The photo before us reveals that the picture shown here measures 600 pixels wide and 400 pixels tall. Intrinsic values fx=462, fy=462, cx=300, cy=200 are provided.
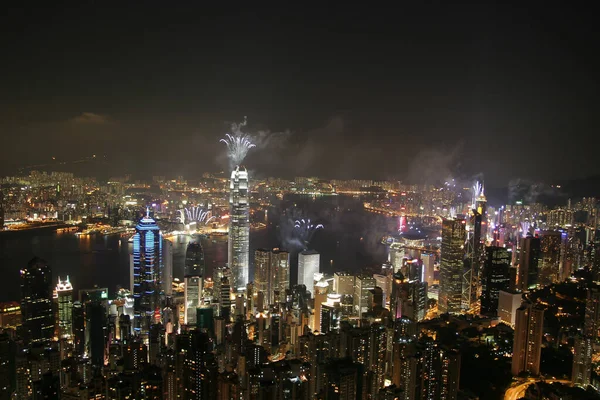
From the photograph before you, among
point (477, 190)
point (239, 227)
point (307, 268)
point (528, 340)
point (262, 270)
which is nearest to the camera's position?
point (528, 340)

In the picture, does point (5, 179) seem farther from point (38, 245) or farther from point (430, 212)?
point (430, 212)

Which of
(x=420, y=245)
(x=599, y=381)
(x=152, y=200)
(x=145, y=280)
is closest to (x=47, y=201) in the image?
(x=152, y=200)

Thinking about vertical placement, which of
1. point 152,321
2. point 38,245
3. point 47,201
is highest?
point 47,201

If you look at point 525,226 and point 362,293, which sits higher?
point 525,226

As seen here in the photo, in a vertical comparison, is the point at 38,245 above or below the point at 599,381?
above

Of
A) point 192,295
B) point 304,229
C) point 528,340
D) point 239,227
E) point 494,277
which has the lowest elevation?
point 192,295

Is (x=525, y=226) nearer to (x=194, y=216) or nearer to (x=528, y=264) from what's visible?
(x=528, y=264)

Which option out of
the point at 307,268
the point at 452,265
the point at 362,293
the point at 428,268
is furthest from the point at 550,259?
the point at 307,268
